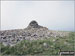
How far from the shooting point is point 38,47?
7.97m

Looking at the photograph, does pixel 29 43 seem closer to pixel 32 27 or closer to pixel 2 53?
pixel 2 53

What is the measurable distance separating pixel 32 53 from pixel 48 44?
1.12 m

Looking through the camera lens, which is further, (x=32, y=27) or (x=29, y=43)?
(x=32, y=27)

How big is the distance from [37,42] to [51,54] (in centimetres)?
136

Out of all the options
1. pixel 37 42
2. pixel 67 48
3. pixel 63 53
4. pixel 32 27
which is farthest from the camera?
pixel 32 27

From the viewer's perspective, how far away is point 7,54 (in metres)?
7.56

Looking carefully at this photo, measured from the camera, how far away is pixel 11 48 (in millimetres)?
7832

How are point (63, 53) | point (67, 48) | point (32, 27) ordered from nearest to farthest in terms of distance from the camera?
point (63, 53) → point (67, 48) → point (32, 27)

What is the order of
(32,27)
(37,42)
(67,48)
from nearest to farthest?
(67,48) → (37,42) → (32,27)

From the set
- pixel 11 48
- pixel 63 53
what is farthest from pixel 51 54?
pixel 11 48

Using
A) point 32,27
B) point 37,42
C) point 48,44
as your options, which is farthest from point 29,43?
point 32,27

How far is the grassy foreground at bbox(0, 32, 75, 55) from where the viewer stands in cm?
761

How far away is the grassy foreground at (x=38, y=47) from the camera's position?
25.0 feet

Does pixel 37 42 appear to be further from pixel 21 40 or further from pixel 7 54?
pixel 7 54
